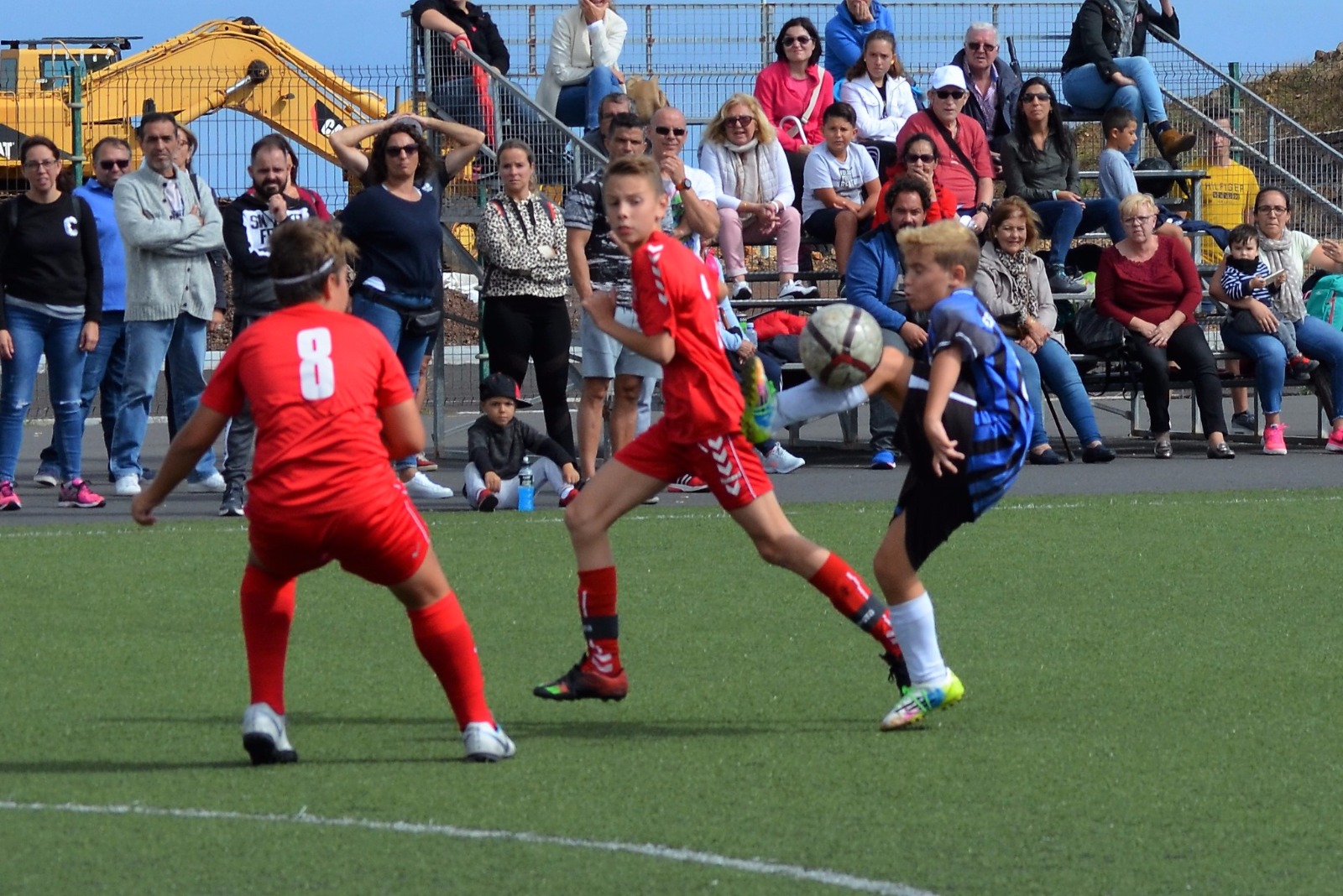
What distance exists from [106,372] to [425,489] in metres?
2.48

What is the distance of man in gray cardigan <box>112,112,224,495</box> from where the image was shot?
11.7m

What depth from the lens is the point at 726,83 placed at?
18594mm

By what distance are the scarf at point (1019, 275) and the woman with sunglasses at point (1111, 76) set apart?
364cm

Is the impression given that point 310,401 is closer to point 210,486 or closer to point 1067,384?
point 210,486

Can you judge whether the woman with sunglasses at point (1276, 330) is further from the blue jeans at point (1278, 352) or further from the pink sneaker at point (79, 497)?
the pink sneaker at point (79, 497)

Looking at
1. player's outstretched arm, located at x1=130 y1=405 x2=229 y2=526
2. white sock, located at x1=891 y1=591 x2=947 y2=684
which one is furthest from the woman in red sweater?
player's outstretched arm, located at x1=130 y1=405 x2=229 y2=526

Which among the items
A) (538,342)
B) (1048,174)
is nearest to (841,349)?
(538,342)

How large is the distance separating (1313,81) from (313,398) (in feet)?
138

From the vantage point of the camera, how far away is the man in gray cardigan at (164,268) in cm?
1174

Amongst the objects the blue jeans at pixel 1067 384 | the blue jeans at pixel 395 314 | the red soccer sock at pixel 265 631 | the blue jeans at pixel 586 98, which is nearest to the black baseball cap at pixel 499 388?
the blue jeans at pixel 395 314

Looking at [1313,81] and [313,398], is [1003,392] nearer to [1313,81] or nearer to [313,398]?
[313,398]

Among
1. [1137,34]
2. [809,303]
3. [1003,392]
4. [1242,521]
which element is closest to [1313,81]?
[1137,34]

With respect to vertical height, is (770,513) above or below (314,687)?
above

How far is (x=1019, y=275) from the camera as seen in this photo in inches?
551
